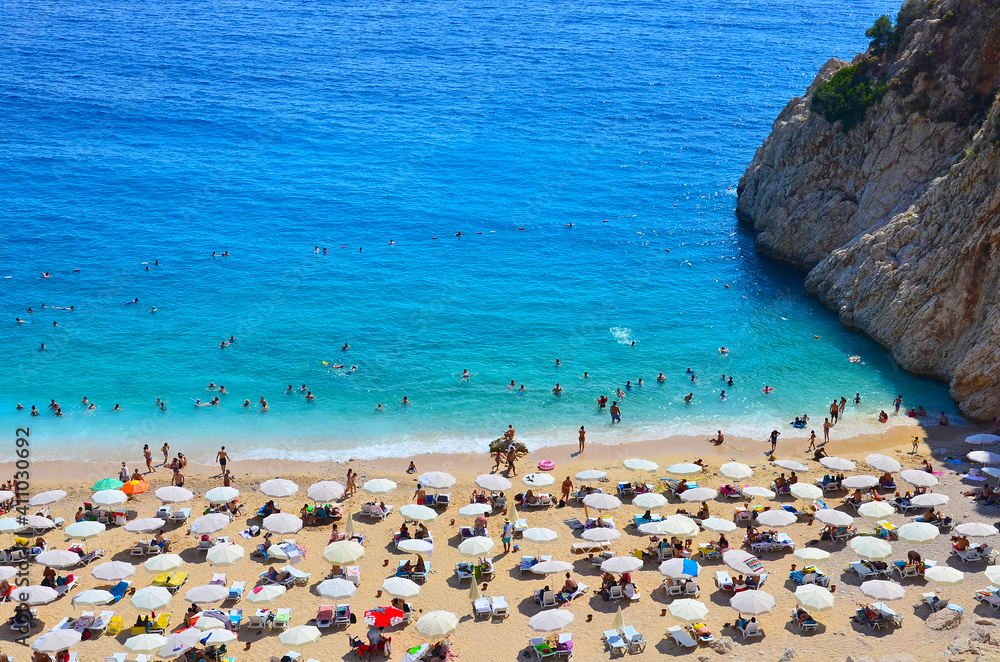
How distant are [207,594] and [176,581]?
2352 mm

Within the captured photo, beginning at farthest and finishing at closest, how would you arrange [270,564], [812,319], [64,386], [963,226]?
1. [812,319]
2. [64,386]
3. [963,226]
4. [270,564]

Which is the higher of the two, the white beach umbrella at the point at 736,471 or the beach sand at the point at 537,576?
the white beach umbrella at the point at 736,471

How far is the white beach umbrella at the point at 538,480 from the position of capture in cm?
3403

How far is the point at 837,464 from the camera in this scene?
34969 millimetres

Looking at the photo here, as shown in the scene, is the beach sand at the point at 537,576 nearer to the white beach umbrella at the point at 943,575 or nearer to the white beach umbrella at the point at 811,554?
the white beach umbrella at the point at 943,575

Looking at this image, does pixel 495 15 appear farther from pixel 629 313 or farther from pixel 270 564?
pixel 270 564

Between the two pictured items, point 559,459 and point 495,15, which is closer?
point 559,459

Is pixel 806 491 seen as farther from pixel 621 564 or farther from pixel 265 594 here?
pixel 265 594

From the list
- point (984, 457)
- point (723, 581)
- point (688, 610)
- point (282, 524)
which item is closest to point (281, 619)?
point (282, 524)

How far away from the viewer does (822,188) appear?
185 ft

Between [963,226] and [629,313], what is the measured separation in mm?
19995

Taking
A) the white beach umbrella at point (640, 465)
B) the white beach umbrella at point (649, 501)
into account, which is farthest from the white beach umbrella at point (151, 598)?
the white beach umbrella at point (640, 465)

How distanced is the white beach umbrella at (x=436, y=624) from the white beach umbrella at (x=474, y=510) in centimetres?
683

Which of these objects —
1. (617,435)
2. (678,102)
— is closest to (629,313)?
(617,435)
